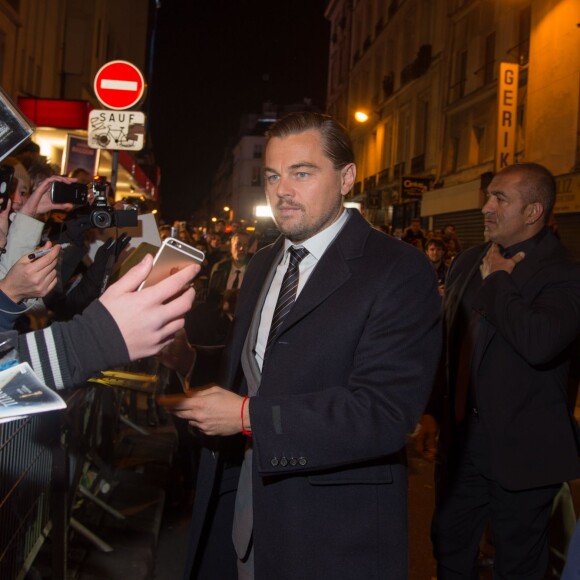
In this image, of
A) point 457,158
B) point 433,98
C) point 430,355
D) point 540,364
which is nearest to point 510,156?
point 457,158

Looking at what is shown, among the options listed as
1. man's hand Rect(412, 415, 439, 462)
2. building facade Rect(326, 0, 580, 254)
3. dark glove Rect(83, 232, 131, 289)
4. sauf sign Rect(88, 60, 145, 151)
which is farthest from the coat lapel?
building facade Rect(326, 0, 580, 254)

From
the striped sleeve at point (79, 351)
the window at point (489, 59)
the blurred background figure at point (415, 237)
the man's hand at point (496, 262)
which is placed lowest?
the striped sleeve at point (79, 351)

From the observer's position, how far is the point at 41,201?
11.3 ft

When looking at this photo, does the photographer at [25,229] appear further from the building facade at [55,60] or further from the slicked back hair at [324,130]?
the building facade at [55,60]

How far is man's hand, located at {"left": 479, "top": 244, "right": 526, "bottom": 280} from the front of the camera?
118 inches

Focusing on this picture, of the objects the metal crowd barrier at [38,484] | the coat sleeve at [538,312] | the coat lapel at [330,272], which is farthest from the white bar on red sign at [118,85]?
the coat lapel at [330,272]

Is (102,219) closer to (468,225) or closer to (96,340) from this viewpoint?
(96,340)

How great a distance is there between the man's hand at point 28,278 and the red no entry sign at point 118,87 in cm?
537

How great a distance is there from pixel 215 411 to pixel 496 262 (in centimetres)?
176

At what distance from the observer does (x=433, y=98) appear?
79.3 feet

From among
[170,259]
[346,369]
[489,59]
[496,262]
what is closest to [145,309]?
[170,259]

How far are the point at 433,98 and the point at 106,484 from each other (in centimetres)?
2253

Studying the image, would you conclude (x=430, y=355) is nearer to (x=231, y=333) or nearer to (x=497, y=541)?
(x=231, y=333)

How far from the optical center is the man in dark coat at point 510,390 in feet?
9.16
